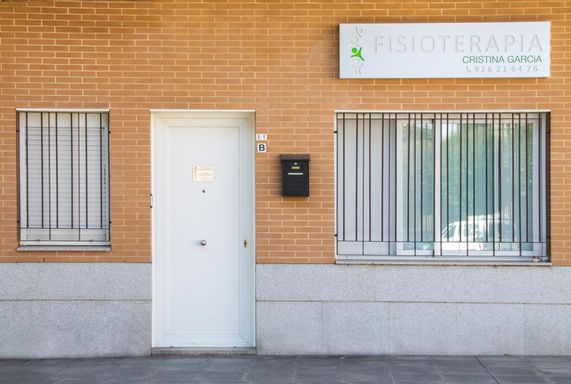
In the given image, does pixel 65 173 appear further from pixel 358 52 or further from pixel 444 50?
pixel 444 50

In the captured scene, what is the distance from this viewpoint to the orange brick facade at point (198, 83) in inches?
307

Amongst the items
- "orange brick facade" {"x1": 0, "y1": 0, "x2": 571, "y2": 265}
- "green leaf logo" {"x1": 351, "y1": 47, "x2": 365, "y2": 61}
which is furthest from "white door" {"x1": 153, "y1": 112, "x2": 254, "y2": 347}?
"green leaf logo" {"x1": 351, "y1": 47, "x2": 365, "y2": 61}

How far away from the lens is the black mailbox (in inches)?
302

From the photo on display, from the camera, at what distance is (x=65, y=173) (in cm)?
801

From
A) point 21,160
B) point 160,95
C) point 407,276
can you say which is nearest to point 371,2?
point 160,95

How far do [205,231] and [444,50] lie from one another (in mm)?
3342

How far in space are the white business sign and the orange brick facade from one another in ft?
0.51

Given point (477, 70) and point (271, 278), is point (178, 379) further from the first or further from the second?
point (477, 70)

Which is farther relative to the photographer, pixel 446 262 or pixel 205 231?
pixel 205 231

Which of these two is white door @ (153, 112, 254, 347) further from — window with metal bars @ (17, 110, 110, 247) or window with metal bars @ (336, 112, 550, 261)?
window with metal bars @ (336, 112, 550, 261)

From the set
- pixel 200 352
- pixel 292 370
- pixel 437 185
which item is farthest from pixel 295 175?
pixel 200 352

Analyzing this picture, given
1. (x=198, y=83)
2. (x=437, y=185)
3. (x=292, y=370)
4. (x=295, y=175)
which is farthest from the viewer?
(x=437, y=185)

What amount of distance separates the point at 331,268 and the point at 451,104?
2246 mm

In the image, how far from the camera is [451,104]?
7.77 m
